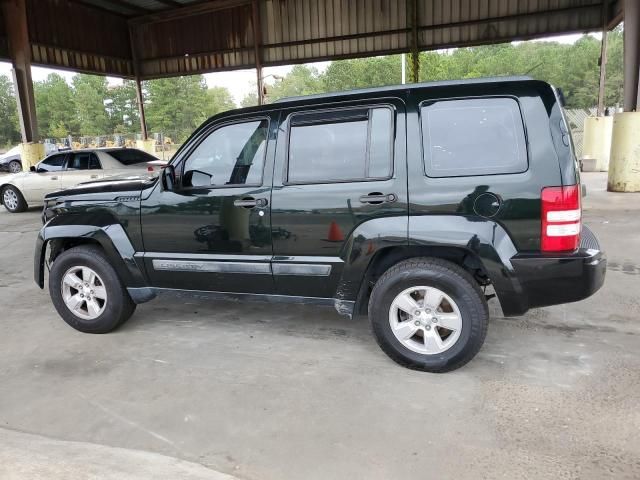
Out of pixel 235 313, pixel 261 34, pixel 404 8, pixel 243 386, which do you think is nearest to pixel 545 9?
pixel 404 8

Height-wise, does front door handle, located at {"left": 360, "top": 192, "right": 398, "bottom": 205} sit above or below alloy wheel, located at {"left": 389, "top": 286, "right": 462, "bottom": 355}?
above

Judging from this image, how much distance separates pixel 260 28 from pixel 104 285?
51.0ft

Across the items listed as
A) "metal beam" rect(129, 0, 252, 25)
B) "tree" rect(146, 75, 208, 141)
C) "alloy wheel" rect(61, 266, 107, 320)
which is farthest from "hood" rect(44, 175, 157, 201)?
"tree" rect(146, 75, 208, 141)

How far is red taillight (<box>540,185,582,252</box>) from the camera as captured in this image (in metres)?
3.01

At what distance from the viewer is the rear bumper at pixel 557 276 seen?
3.08 meters

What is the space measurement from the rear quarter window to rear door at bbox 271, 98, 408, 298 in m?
0.19

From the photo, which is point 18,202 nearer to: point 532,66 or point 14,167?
point 14,167

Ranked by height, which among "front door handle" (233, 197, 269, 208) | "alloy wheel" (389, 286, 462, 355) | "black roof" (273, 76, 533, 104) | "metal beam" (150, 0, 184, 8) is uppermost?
"metal beam" (150, 0, 184, 8)

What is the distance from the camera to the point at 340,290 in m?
3.57

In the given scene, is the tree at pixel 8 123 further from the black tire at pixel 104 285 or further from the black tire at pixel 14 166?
the black tire at pixel 104 285

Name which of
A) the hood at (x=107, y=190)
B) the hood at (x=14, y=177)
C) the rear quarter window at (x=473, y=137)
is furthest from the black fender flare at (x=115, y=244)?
the hood at (x=14, y=177)

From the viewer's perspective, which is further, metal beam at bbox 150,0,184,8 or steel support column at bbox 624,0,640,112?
metal beam at bbox 150,0,184,8

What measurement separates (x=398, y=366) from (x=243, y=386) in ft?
3.62

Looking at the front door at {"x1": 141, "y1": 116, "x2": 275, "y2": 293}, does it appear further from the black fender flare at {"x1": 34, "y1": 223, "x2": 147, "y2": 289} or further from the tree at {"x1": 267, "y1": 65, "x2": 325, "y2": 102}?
the tree at {"x1": 267, "y1": 65, "x2": 325, "y2": 102}
